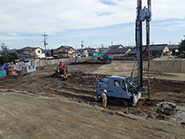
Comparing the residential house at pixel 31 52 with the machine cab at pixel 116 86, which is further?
the residential house at pixel 31 52

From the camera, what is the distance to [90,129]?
26.6 feet

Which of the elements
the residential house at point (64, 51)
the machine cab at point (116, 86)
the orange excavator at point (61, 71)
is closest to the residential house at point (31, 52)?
the residential house at point (64, 51)

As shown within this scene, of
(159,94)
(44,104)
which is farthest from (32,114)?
(159,94)

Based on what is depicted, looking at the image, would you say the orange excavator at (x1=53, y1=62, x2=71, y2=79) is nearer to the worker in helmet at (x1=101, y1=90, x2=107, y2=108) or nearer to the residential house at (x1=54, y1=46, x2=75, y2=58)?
the worker in helmet at (x1=101, y1=90, x2=107, y2=108)

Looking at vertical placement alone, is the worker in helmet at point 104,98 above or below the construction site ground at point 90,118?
above

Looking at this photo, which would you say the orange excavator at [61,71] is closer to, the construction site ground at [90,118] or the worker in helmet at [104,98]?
the construction site ground at [90,118]

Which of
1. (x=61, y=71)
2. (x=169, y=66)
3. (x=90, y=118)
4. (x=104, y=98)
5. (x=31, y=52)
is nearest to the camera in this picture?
(x=90, y=118)

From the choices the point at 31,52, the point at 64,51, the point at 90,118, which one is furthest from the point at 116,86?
the point at 64,51

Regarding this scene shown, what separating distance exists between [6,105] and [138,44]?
37.4 ft

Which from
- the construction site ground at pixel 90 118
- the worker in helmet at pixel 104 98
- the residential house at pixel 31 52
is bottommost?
the construction site ground at pixel 90 118

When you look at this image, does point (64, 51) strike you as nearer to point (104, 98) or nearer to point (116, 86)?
point (116, 86)

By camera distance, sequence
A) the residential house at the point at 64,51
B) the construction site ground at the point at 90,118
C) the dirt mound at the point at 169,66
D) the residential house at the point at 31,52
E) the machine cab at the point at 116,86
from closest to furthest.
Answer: the construction site ground at the point at 90,118 → the machine cab at the point at 116,86 → the dirt mound at the point at 169,66 → the residential house at the point at 31,52 → the residential house at the point at 64,51

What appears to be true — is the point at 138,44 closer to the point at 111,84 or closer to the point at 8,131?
the point at 111,84

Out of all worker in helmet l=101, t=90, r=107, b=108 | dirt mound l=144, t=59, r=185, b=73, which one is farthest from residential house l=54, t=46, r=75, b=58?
worker in helmet l=101, t=90, r=107, b=108
